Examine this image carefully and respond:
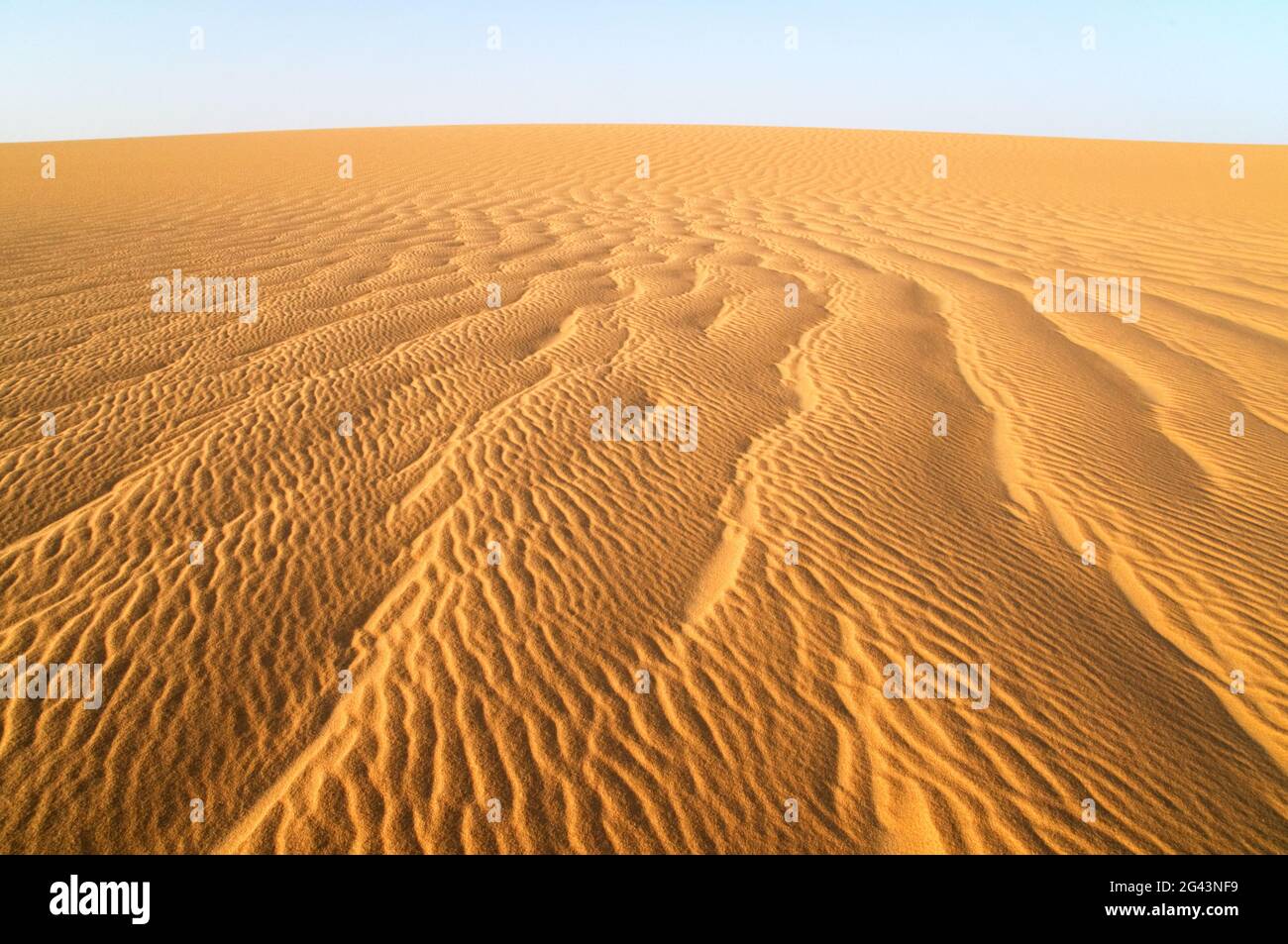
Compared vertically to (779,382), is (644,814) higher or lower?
lower

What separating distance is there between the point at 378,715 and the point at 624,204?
15451 mm

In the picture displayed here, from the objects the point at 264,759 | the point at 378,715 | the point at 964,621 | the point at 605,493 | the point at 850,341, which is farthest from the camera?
the point at 850,341

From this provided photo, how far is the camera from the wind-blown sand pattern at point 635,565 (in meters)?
3.05

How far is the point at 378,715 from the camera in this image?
3398 millimetres

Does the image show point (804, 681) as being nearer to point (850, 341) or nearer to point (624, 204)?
point (850, 341)

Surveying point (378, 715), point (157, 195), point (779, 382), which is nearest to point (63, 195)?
point (157, 195)

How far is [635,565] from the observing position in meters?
4.46

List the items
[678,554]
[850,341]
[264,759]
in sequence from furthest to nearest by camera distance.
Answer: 1. [850,341]
2. [678,554]
3. [264,759]

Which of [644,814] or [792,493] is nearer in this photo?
[644,814]

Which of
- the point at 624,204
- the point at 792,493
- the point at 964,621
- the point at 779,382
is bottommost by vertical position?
the point at 964,621

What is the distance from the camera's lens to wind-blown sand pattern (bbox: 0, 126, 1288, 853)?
10.00 ft

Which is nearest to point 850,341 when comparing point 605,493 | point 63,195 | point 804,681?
point 605,493

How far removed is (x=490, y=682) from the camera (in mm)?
3596
